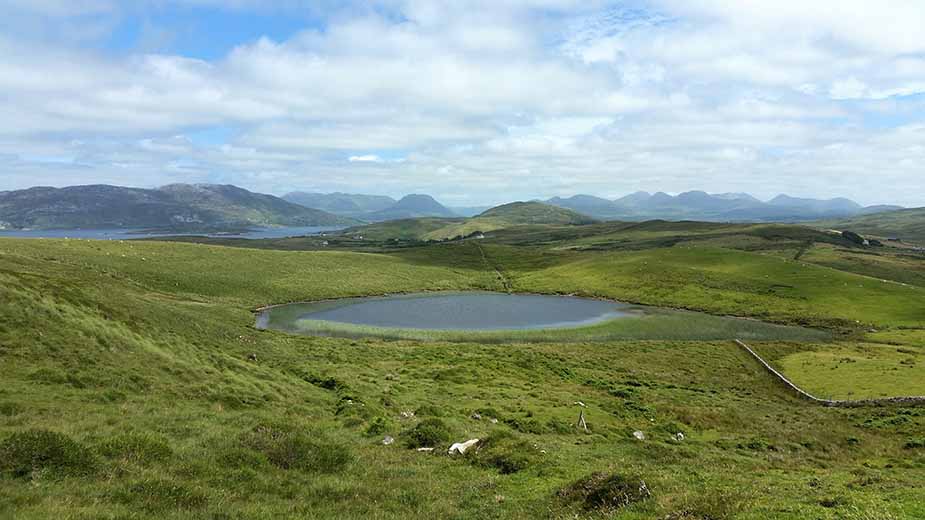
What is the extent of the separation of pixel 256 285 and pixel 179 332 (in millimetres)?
73155

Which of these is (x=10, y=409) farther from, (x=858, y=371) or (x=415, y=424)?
(x=858, y=371)

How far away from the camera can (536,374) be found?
53531 mm

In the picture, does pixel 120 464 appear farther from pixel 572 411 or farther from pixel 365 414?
pixel 572 411

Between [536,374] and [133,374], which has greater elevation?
[133,374]

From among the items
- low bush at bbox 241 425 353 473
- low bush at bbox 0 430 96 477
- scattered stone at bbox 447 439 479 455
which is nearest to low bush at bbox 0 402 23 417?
low bush at bbox 0 430 96 477

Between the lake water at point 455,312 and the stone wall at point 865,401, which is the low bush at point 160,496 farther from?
the lake water at point 455,312

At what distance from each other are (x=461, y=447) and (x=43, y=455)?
613 inches

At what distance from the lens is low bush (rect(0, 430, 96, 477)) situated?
45.2 feet

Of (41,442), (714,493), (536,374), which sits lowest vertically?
(536,374)

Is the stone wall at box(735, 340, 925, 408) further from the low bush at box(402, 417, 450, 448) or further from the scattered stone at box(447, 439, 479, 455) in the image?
the low bush at box(402, 417, 450, 448)

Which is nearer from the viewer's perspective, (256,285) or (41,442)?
(41,442)

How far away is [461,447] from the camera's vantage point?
2323cm

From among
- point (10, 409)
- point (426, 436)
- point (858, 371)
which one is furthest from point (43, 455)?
point (858, 371)

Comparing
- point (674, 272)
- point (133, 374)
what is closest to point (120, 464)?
point (133, 374)
